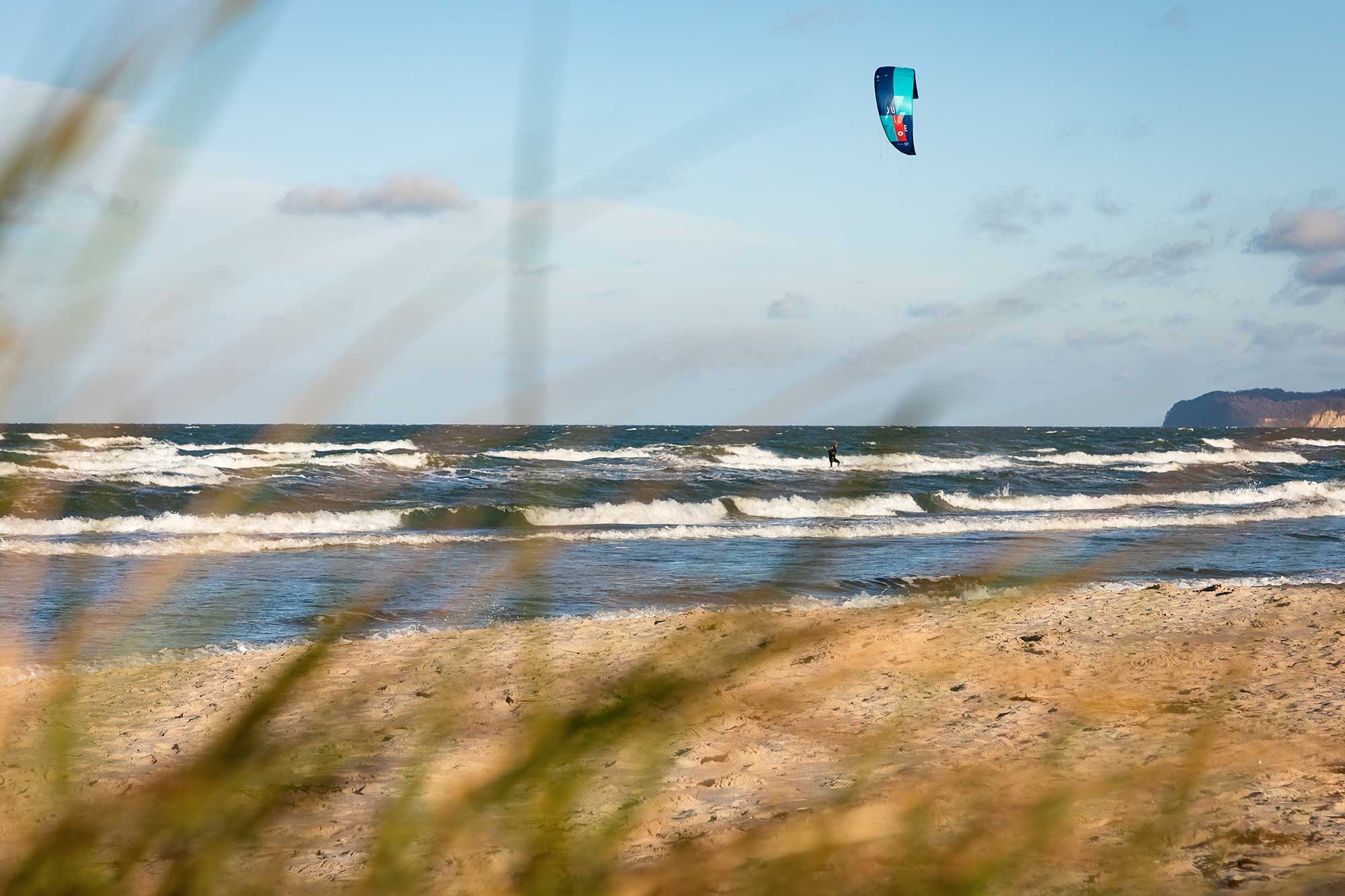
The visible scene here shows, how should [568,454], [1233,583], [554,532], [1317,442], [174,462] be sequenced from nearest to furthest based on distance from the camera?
1. [554,532]
2. [1233,583]
3. [174,462]
4. [568,454]
5. [1317,442]

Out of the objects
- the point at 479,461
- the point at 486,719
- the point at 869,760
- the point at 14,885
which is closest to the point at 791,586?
the point at 869,760

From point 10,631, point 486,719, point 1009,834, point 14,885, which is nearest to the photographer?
point 14,885

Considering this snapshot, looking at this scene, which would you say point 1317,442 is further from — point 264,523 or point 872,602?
point 872,602

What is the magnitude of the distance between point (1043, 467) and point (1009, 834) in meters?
36.5

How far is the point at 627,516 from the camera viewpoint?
1839 cm

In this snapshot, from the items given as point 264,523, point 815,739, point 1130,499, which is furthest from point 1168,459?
point 815,739

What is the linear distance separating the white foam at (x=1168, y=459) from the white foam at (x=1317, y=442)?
577 inches

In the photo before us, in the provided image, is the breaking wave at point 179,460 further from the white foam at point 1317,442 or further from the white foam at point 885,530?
the white foam at point 1317,442

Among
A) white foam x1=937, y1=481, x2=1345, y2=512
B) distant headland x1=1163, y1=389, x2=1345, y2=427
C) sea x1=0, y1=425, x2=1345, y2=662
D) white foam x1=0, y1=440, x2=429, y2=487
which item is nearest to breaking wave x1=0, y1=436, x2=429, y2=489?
white foam x1=0, y1=440, x2=429, y2=487

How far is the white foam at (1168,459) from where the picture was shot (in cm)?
3797

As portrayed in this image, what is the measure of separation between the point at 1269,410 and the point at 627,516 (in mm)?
164392

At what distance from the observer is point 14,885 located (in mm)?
787

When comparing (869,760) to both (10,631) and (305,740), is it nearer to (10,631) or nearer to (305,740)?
(305,740)

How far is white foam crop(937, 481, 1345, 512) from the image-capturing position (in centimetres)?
2355
